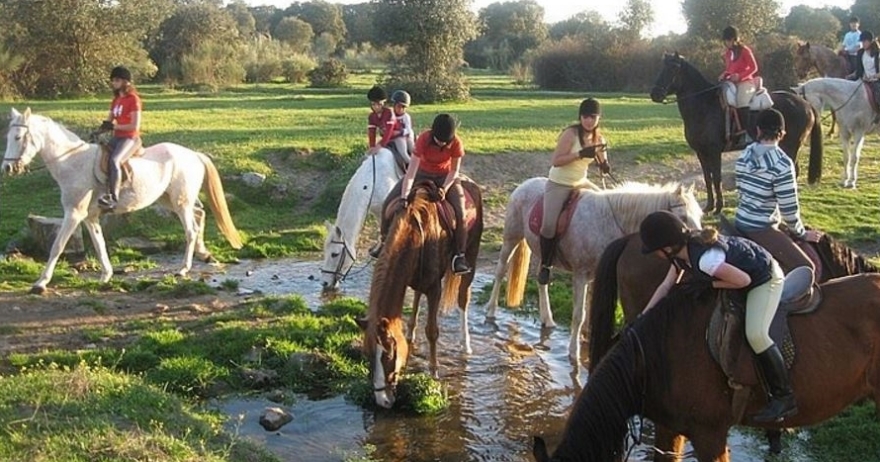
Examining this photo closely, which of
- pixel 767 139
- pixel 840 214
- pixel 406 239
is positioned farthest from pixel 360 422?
pixel 840 214

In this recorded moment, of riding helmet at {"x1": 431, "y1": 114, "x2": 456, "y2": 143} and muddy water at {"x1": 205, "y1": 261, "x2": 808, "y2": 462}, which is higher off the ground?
riding helmet at {"x1": 431, "y1": 114, "x2": 456, "y2": 143}

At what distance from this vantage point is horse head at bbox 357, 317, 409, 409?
650cm

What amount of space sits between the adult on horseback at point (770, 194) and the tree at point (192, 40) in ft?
109

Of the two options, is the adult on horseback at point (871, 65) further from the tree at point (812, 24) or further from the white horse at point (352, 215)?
the tree at point (812, 24)

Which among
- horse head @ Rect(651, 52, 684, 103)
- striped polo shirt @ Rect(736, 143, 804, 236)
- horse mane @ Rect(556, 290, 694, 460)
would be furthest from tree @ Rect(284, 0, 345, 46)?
horse mane @ Rect(556, 290, 694, 460)

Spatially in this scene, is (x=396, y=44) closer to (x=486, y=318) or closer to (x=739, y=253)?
(x=486, y=318)

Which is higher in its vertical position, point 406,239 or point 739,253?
point 739,253

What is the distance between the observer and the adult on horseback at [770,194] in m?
6.14

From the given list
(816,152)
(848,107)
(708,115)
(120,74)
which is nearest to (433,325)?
(120,74)

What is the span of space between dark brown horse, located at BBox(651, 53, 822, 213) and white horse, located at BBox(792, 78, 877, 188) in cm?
238

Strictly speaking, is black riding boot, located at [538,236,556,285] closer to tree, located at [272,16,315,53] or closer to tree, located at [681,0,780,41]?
tree, located at [681,0,780,41]

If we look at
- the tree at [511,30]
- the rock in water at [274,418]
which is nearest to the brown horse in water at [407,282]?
the rock in water at [274,418]

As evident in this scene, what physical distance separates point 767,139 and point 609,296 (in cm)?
172

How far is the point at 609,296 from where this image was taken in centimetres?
612
